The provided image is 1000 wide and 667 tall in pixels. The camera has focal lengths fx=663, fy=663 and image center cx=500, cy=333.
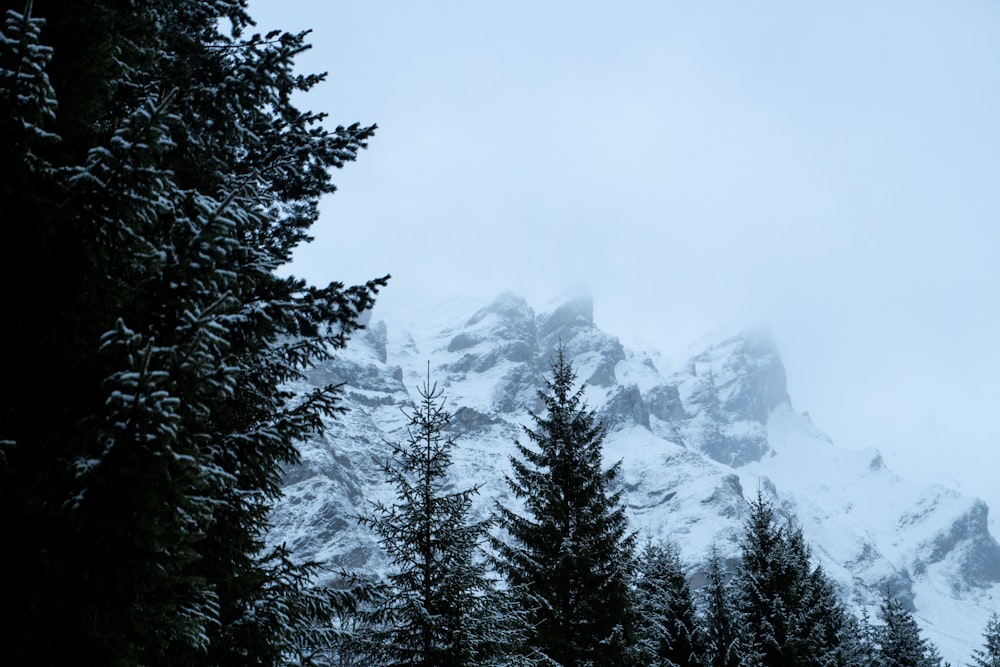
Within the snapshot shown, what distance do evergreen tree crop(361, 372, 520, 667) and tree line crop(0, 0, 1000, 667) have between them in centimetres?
4

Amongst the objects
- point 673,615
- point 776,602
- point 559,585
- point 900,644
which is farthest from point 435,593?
point 900,644

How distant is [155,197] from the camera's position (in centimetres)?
406

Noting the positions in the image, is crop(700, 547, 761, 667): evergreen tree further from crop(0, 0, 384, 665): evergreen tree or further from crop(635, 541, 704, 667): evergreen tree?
crop(0, 0, 384, 665): evergreen tree

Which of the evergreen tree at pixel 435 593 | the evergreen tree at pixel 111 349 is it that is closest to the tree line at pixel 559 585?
the evergreen tree at pixel 435 593

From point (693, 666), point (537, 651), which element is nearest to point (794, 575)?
point (693, 666)

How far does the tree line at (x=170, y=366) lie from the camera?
3441 mm

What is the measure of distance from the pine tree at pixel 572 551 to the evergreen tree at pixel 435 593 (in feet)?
7.91

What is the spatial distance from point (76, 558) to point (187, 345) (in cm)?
120

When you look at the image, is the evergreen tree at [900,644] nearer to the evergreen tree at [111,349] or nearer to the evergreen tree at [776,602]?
the evergreen tree at [776,602]

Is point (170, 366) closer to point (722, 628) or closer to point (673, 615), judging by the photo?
point (673, 615)

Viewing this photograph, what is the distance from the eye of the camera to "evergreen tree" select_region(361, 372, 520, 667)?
9.59 m

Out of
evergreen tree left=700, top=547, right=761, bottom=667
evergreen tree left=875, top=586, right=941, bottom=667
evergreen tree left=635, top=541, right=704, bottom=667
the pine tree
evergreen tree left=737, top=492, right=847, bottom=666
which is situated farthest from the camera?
evergreen tree left=875, top=586, right=941, bottom=667

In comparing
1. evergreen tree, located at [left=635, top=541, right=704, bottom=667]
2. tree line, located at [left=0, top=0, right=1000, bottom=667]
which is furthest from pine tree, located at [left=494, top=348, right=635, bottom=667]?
evergreen tree, located at [left=635, top=541, right=704, bottom=667]

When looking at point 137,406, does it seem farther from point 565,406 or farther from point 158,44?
point 565,406
